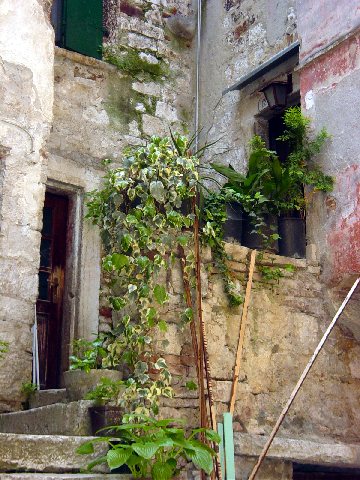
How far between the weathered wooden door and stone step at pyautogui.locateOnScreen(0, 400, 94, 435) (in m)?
1.44

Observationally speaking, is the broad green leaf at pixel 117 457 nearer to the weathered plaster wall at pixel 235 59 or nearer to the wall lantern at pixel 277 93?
the weathered plaster wall at pixel 235 59

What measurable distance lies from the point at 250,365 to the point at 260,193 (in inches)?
53.9

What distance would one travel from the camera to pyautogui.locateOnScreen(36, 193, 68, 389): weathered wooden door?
6258 millimetres

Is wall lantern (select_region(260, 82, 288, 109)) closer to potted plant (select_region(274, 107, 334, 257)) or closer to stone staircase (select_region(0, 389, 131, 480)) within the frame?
potted plant (select_region(274, 107, 334, 257))

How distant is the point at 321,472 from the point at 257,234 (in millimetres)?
1767

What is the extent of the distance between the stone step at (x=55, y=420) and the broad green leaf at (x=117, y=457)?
507 mm

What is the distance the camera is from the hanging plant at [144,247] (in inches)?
173

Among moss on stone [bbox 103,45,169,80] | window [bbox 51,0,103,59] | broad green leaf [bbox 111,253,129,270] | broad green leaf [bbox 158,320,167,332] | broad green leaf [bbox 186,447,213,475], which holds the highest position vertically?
window [bbox 51,0,103,59]

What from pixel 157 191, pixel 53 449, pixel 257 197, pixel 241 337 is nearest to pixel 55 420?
pixel 53 449

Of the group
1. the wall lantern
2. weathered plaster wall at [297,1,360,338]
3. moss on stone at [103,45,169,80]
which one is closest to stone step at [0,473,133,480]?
weathered plaster wall at [297,1,360,338]

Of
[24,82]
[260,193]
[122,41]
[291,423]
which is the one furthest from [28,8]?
[291,423]

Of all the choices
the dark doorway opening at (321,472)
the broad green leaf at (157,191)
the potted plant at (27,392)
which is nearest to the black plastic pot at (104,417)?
the potted plant at (27,392)

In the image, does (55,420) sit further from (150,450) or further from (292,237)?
(292,237)

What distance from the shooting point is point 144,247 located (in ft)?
15.3
